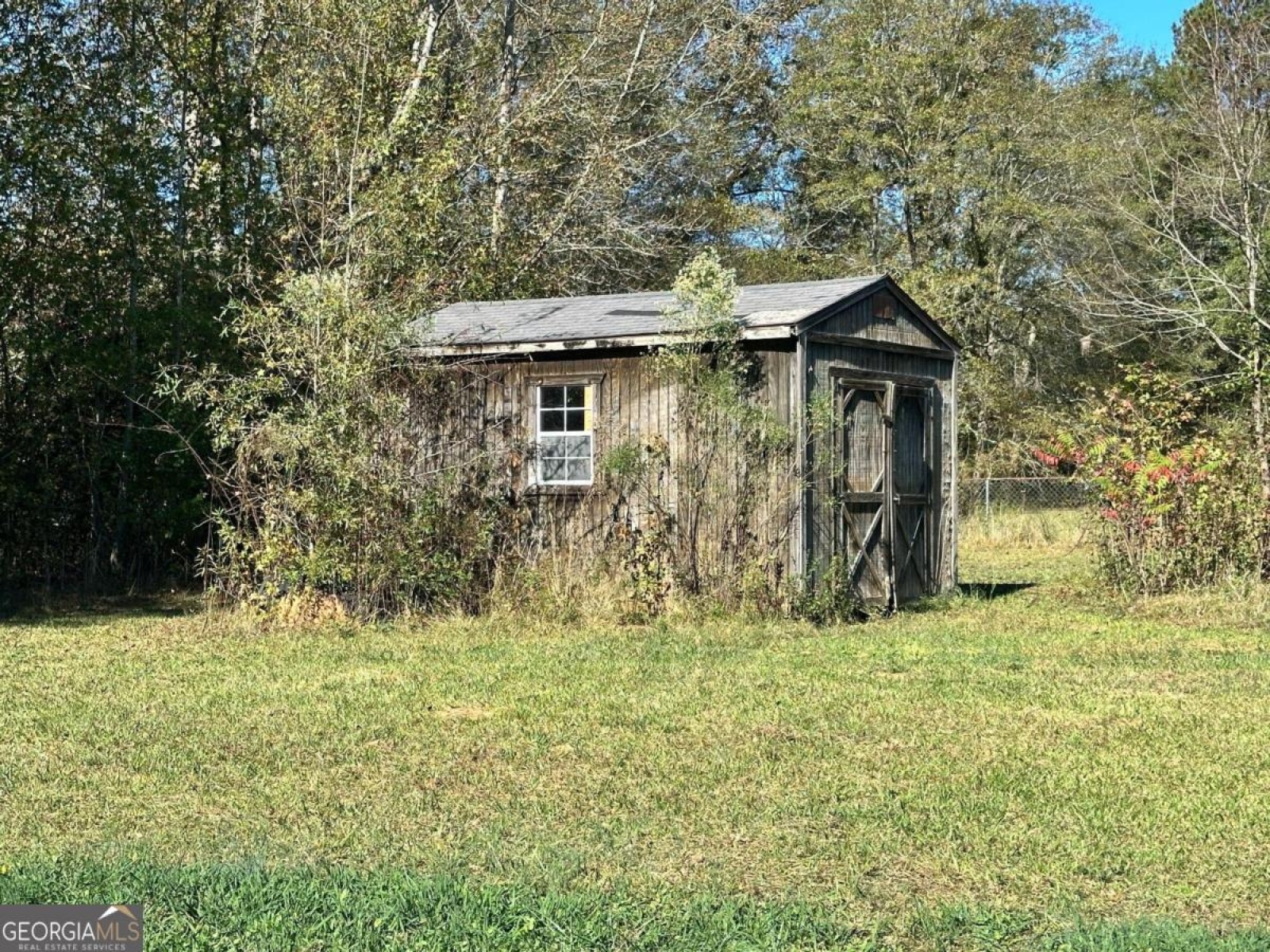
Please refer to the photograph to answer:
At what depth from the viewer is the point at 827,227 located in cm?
3412

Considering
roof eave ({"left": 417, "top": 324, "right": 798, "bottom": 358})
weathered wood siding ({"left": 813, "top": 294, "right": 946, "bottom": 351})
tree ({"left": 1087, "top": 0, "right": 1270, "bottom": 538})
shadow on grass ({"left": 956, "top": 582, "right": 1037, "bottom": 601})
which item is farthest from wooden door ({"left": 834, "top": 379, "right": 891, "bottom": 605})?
tree ({"left": 1087, "top": 0, "right": 1270, "bottom": 538})

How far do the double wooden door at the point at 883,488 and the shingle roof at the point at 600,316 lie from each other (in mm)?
975

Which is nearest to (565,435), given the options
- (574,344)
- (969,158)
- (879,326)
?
(574,344)

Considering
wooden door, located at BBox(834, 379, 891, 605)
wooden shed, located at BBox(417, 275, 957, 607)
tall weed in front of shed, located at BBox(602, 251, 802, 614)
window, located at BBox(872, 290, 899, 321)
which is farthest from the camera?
window, located at BBox(872, 290, 899, 321)

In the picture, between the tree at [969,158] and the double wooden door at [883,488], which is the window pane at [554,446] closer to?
the double wooden door at [883,488]

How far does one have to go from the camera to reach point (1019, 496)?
26.1m

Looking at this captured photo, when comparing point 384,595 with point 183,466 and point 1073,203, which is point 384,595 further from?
point 1073,203

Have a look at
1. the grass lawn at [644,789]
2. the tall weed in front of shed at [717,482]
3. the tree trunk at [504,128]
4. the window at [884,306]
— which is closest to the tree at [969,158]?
the tree trunk at [504,128]

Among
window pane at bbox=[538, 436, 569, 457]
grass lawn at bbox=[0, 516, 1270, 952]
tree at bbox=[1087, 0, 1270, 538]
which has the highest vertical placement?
tree at bbox=[1087, 0, 1270, 538]

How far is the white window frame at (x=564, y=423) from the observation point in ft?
47.1

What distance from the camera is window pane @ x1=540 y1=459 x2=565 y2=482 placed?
14.6 m

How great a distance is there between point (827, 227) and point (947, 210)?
3.68 m

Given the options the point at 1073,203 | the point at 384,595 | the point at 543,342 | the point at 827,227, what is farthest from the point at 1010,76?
the point at 384,595

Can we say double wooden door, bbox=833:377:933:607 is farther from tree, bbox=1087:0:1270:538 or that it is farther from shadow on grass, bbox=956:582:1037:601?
tree, bbox=1087:0:1270:538
